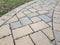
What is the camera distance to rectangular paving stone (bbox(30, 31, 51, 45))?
227 centimetres

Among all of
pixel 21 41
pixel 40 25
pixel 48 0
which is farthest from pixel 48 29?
pixel 48 0

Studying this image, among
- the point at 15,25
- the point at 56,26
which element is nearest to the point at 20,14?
the point at 15,25

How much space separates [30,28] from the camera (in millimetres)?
2807

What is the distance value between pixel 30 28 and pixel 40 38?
0.48 meters

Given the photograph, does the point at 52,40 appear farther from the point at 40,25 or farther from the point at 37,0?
the point at 37,0

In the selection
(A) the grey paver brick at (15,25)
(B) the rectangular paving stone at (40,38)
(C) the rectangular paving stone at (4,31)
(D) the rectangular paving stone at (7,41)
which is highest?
(D) the rectangular paving stone at (7,41)

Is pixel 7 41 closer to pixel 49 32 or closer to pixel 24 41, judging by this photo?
pixel 24 41

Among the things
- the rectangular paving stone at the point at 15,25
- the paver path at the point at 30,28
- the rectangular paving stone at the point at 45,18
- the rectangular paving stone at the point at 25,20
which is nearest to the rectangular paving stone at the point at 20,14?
the paver path at the point at 30,28

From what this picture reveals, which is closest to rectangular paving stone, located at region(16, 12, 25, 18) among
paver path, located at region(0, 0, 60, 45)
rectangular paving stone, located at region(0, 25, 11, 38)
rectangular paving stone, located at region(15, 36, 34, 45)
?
paver path, located at region(0, 0, 60, 45)

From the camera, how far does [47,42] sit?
227 centimetres

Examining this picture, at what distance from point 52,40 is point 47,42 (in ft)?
0.37

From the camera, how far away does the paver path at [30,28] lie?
2.35 metres

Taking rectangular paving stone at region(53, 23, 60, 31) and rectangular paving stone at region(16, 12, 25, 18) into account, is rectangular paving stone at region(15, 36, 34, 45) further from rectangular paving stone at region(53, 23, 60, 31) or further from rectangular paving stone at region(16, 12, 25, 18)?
rectangular paving stone at region(16, 12, 25, 18)

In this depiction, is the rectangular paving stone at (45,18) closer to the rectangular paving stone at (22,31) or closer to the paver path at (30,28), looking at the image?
the paver path at (30,28)
